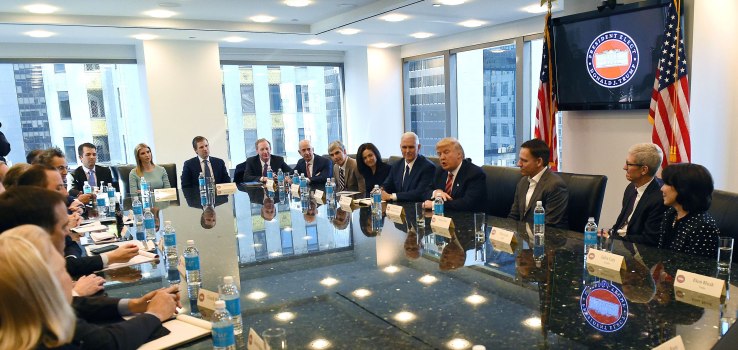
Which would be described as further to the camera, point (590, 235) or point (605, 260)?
point (590, 235)

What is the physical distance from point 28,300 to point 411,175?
11.2ft

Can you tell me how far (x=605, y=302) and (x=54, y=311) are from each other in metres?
1.51

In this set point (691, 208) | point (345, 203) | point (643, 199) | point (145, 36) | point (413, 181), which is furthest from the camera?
point (145, 36)

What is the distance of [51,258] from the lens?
47.5 inches

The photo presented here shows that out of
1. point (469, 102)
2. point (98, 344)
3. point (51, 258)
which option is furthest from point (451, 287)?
point (469, 102)

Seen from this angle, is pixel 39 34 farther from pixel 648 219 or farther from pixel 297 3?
pixel 648 219

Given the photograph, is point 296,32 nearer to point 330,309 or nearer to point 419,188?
point 419,188

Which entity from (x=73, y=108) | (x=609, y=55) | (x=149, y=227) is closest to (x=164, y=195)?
(x=149, y=227)

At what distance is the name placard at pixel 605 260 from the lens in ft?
6.40

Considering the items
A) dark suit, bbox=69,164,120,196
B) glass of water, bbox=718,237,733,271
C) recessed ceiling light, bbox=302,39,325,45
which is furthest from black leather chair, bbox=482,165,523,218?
recessed ceiling light, bbox=302,39,325,45

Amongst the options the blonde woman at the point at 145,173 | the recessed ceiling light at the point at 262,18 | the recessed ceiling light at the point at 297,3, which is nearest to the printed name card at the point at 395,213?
the blonde woman at the point at 145,173

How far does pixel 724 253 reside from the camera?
1.91 m

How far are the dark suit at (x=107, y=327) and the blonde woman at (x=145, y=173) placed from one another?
355 centimetres

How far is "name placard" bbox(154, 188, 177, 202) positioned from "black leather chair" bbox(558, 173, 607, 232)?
3.30 metres
